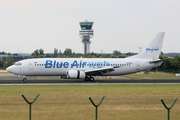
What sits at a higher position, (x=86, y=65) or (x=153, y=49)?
(x=153, y=49)

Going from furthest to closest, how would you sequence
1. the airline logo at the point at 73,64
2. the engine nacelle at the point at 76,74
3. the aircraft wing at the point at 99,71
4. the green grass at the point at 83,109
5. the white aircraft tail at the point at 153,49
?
1. the white aircraft tail at the point at 153,49
2. the aircraft wing at the point at 99,71
3. the airline logo at the point at 73,64
4. the engine nacelle at the point at 76,74
5. the green grass at the point at 83,109

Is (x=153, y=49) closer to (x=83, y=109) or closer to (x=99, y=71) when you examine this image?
(x=99, y=71)

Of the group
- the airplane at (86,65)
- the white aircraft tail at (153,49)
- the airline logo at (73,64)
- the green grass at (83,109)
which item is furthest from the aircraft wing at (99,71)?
the green grass at (83,109)

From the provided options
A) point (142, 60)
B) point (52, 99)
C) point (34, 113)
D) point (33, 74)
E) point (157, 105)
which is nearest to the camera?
point (34, 113)

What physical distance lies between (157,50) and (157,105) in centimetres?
3452

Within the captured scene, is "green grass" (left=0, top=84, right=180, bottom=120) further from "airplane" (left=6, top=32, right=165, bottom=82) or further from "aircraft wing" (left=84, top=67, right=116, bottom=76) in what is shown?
"aircraft wing" (left=84, top=67, right=116, bottom=76)

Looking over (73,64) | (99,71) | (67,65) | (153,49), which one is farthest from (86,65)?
(153,49)

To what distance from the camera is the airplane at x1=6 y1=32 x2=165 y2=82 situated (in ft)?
192

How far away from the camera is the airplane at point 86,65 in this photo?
58375 mm

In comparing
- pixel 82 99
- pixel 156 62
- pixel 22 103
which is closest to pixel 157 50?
pixel 156 62

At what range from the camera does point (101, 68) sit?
60469mm

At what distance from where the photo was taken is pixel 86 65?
6038 cm

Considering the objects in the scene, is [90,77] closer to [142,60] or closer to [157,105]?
[142,60]

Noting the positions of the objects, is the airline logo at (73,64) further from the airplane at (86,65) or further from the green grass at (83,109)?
the green grass at (83,109)
